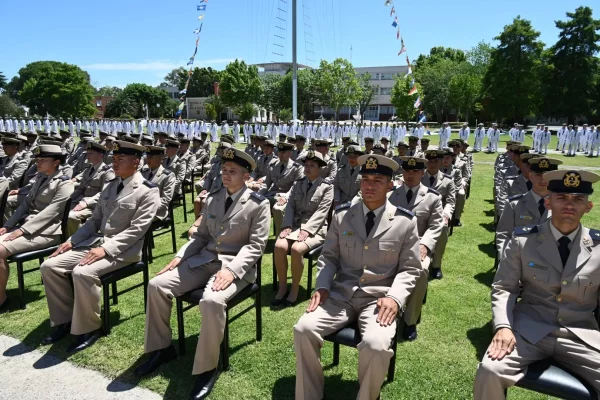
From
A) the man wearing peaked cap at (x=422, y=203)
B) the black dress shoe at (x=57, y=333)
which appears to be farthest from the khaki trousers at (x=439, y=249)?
the black dress shoe at (x=57, y=333)

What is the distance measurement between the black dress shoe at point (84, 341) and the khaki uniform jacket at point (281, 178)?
161 inches

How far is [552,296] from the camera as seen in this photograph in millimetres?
2721

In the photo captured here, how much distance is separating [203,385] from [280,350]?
848 millimetres

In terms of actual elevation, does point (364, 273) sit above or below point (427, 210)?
below

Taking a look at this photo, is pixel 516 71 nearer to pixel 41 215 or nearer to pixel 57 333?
pixel 41 215

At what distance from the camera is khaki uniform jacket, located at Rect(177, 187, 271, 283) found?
365 cm

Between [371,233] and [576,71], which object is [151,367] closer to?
[371,233]

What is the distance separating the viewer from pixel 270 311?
4.53m

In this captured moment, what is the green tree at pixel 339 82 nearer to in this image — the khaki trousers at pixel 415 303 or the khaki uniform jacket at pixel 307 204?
the khaki uniform jacket at pixel 307 204

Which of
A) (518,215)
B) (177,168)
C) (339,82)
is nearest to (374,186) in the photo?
(518,215)

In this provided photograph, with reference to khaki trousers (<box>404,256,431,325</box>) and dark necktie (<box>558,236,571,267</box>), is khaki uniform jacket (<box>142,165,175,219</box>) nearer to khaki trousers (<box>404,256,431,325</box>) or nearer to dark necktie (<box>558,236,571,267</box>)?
khaki trousers (<box>404,256,431,325</box>)

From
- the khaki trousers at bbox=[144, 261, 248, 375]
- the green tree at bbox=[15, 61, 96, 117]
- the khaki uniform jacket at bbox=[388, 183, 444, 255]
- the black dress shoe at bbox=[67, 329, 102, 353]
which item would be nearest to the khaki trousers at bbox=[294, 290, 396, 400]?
the khaki trousers at bbox=[144, 261, 248, 375]

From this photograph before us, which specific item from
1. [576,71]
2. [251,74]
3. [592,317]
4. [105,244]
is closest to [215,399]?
[105,244]

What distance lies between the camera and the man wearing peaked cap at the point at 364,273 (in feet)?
9.14
